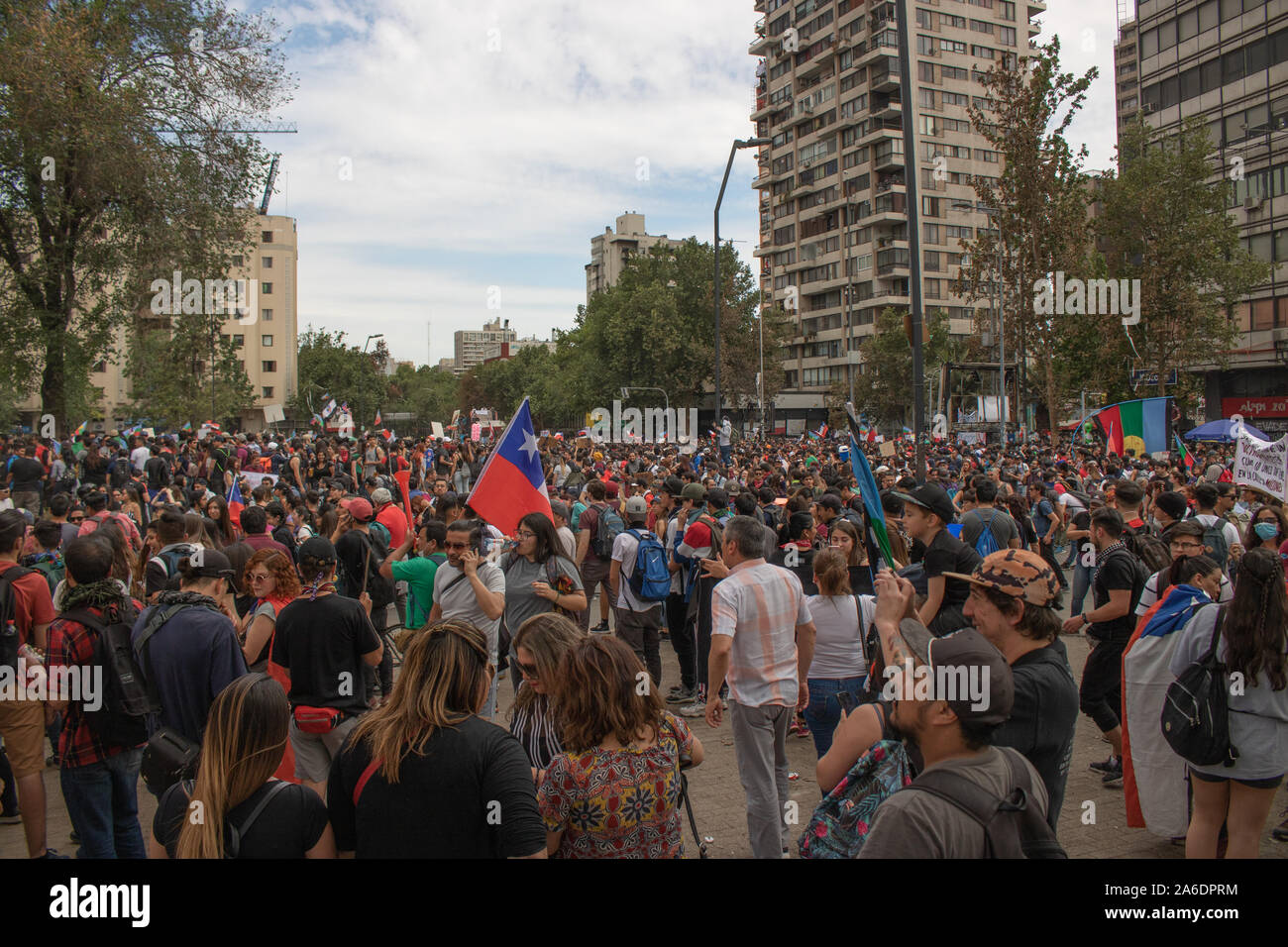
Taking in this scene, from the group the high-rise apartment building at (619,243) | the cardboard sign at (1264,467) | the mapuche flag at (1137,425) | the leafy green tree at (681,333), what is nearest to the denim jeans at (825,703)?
the cardboard sign at (1264,467)

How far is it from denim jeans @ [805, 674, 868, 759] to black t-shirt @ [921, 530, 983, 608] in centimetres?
74

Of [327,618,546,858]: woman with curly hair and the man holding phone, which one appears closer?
[327,618,546,858]: woman with curly hair

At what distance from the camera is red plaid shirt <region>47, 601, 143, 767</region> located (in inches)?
167

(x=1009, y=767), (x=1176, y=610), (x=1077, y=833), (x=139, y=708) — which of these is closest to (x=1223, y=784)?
(x=1176, y=610)

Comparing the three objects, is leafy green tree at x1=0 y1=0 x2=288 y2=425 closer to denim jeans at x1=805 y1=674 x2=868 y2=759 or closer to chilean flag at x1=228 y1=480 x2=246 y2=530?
chilean flag at x1=228 y1=480 x2=246 y2=530

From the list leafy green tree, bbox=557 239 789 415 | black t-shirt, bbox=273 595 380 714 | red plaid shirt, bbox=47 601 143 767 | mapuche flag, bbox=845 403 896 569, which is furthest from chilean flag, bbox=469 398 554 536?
leafy green tree, bbox=557 239 789 415

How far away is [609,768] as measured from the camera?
9.72 feet

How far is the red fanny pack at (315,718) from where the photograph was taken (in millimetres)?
4504

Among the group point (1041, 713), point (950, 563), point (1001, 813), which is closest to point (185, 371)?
point (950, 563)

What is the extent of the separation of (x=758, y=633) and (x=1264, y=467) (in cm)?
665

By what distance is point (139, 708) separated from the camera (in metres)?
4.25

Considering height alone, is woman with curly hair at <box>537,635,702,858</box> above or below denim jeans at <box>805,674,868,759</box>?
above

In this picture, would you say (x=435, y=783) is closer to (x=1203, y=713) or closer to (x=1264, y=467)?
(x=1203, y=713)

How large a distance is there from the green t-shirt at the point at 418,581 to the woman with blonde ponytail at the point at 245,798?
379cm
